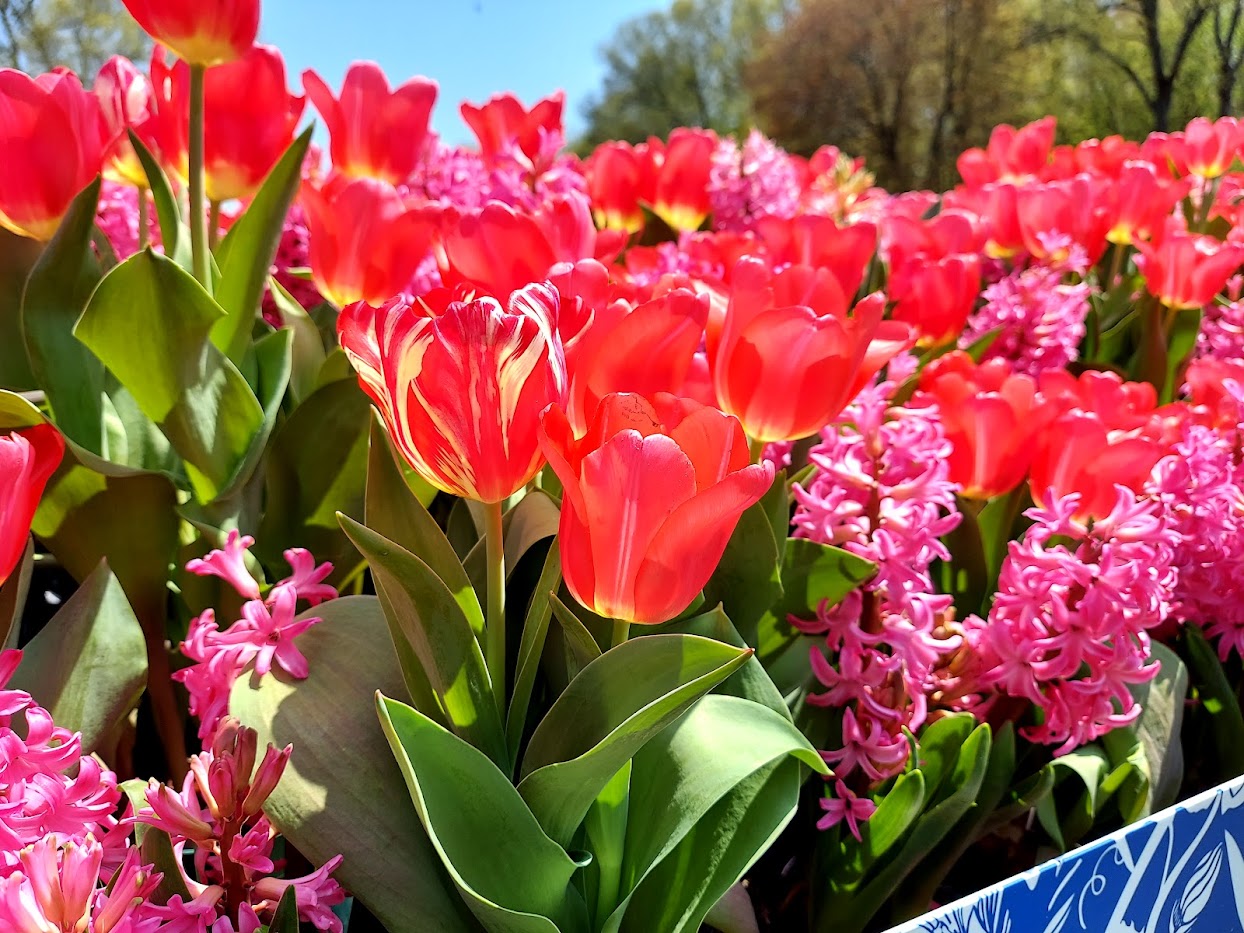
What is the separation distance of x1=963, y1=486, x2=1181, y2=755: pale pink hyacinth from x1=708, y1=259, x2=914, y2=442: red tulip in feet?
0.44

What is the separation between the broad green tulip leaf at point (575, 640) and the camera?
1.32 feet

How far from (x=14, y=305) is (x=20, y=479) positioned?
1.05 feet

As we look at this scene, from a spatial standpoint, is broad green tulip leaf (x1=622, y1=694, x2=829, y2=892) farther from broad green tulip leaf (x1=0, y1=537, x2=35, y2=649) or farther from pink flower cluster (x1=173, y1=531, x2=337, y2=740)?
broad green tulip leaf (x1=0, y1=537, x2=35, y2=649)

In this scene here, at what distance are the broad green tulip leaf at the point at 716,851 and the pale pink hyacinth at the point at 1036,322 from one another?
64 centimetres

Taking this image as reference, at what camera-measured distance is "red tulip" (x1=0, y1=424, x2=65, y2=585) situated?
36cm

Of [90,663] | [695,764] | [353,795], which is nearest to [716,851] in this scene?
[695,764]

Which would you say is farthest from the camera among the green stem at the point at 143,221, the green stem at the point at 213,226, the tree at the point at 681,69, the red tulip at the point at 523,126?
the tree at the point at 681,69

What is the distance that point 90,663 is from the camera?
0.47 meters

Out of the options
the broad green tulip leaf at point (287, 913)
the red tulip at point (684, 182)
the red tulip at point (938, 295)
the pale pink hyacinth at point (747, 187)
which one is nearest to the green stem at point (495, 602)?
the broad green tulip leaf at point (287, 913)

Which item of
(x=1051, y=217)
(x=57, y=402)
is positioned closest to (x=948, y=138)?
(x=1051, y=217)

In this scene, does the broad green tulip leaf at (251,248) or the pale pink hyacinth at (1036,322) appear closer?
the broad green tulip leaf at (251,248)

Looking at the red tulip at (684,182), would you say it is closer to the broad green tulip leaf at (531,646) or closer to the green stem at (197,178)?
the green stem at (197,178)

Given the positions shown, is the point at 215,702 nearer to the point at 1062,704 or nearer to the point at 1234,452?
the point at 1062,704

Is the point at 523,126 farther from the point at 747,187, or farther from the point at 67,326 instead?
the point at 67,326
